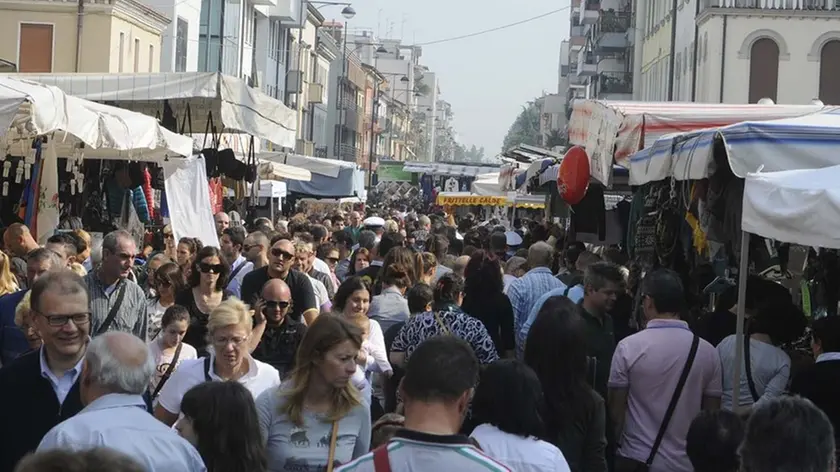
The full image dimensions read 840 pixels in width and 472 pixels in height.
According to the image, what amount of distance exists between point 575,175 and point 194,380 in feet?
25.4

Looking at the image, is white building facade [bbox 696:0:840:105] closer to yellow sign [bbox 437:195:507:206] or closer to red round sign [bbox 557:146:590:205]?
yellow sign [bbox 437:195:507:206]

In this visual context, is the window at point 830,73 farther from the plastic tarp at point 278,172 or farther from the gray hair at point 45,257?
the gray hair at point 45,257

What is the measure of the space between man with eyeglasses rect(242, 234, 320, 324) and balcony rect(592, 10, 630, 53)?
55252 mm

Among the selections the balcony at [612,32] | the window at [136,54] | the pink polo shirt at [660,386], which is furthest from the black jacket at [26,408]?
the balcony at [612,32]

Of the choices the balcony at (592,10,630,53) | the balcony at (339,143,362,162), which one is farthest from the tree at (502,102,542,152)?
the balcony at (592,10,630,53)

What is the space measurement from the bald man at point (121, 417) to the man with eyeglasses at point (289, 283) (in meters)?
4.40

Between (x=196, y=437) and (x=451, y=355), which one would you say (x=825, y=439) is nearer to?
(x=451, y=355)

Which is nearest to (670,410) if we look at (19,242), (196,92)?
(19,242)

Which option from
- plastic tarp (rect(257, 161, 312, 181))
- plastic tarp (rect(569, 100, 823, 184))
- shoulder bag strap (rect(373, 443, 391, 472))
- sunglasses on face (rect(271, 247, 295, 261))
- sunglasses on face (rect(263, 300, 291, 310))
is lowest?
shoulder bag strap (rect(373, 443, 391, 472))

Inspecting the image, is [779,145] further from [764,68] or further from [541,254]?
[764,68]

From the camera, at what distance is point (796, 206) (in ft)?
20.4

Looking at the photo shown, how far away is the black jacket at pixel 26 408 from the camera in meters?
5.24

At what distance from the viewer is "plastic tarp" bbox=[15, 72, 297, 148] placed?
12969 mm

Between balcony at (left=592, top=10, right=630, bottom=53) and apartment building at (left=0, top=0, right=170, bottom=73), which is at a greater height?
balcony at (left=592, top=10, right=630, bottom=53)
